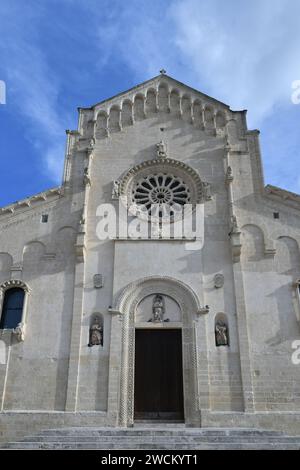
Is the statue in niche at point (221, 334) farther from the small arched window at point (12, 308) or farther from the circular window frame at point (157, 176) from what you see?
the small arched window at point (12, 308)

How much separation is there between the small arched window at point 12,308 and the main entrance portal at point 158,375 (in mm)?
4493

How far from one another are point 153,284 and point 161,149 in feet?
20.9

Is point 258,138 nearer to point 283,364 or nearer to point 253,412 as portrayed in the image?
point 283,364

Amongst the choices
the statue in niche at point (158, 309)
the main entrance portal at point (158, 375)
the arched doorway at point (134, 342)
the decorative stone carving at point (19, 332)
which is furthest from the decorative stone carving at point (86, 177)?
the main entrance portal at point (158, 375)

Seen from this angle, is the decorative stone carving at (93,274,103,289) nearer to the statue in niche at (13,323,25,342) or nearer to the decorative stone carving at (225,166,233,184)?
the statue in niche at (13,323,25,342)

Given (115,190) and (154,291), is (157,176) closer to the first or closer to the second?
(115,190)

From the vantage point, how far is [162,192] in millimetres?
20594

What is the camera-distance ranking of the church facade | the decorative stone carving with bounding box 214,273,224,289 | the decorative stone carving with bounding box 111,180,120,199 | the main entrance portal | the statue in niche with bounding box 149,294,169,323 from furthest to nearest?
the decorative stone carving with bounding box 111,180,120,199, the decorative stone carving with bounding box 214,273,224,289, the statue in niche with bounding box 149,294,169,323, the main entrance portal, the church facade

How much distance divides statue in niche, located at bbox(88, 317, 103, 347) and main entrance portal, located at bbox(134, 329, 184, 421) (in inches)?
51.5

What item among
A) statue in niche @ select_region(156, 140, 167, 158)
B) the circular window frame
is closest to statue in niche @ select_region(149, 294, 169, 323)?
the circular window frame

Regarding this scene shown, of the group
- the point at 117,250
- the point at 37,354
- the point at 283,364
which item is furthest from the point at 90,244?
the point at 283,364

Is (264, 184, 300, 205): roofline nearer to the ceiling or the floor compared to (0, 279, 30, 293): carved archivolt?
nearer to the ceiling

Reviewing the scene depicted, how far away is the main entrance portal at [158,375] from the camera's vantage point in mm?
16312

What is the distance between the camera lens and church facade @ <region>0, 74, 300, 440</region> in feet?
53.0
